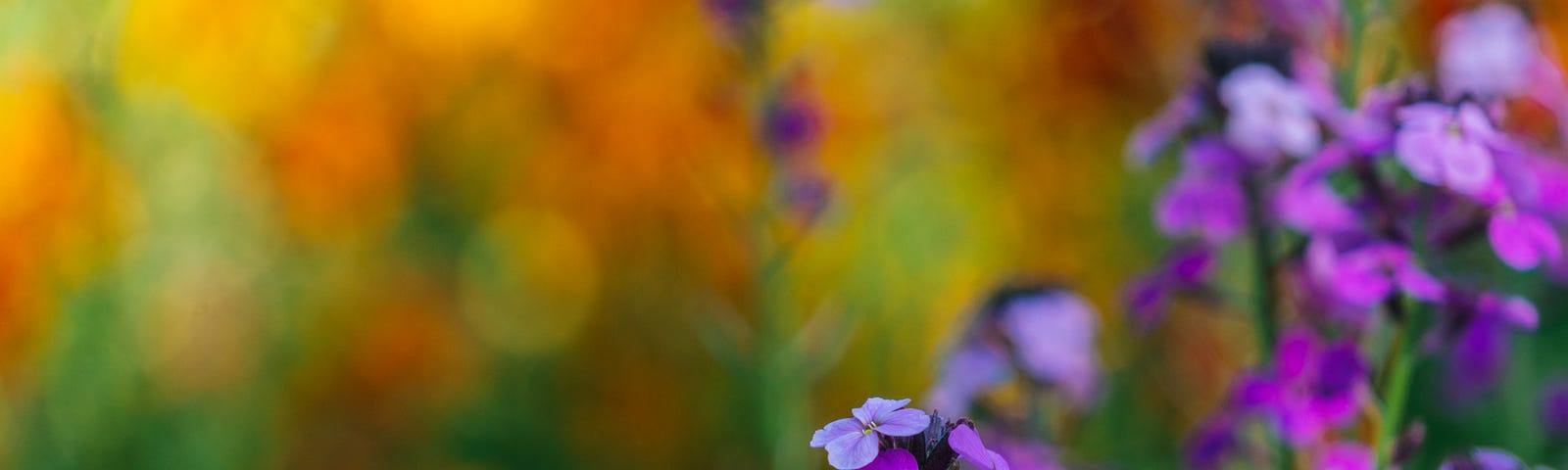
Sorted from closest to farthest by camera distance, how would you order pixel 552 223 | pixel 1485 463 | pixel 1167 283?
pixel 1485 463, pixel 1167 283, pixel 552 223

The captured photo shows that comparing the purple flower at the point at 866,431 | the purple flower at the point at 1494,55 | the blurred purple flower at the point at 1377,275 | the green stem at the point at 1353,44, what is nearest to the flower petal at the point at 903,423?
the purple flower at the point at 866,431

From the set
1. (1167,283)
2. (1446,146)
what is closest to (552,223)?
(1167,283)

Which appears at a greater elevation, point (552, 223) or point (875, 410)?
point (875, 410)

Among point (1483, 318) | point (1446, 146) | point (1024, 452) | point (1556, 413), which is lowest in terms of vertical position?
point (1556, 413)

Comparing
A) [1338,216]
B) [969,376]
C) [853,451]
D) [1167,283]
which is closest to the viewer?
[853,451]

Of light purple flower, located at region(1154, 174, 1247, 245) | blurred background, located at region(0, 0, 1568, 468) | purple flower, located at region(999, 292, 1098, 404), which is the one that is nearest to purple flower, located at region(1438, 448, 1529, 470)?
light purple flower, located at region(1154, 174, 1247, 245)

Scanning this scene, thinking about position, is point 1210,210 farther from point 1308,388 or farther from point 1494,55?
point 1494,55

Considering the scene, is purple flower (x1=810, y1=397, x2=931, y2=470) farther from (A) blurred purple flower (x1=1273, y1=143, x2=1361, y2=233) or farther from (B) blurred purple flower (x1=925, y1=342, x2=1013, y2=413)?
(B) blurred purple flower (x1=925, y1=342, x2=1013, y2=413)
